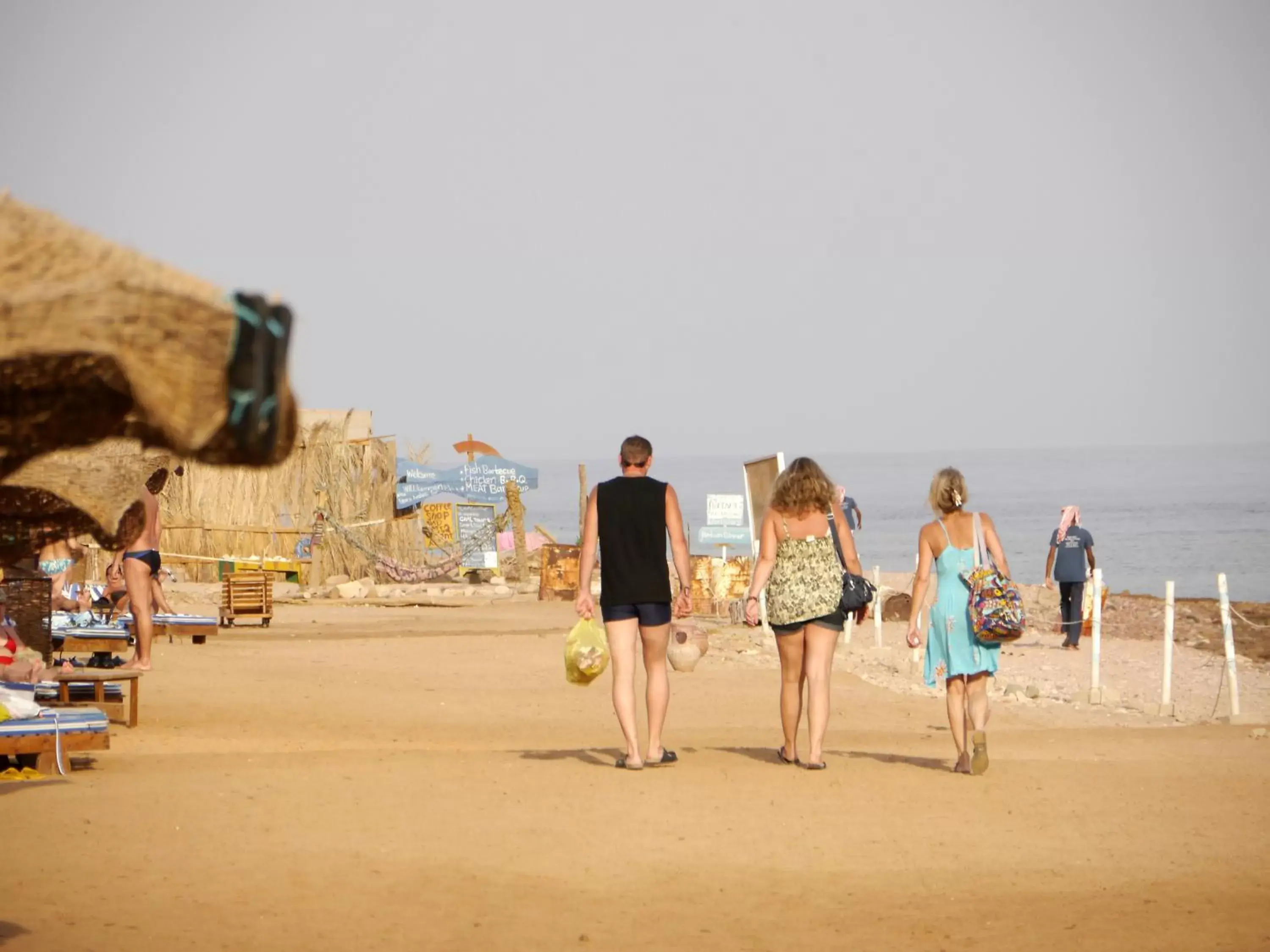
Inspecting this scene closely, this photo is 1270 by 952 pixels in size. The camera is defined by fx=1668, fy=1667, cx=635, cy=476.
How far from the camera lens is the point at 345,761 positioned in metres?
9.70

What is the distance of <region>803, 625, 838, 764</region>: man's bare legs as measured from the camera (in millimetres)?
9352

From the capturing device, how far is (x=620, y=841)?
7.47 metres

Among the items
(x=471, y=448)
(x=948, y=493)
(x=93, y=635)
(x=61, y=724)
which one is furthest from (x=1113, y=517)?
(x=61, y=724)

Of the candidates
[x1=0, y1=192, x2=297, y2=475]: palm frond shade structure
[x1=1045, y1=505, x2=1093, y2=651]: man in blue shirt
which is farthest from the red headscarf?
[x1=0, y1=192, x2=297, y2=475]: palm frond shade structure

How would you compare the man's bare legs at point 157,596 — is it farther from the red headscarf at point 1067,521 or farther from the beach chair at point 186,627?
the red headscarf at point 1067,521

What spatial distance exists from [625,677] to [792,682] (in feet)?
3.33

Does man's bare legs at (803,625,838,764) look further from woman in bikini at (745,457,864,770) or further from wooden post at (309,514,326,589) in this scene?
wooden post at (309,514,326,589)

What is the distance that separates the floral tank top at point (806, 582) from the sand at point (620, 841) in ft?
2.95

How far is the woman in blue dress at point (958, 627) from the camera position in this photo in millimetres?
9430

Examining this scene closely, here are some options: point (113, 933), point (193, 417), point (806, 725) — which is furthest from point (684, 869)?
point (806, 725)

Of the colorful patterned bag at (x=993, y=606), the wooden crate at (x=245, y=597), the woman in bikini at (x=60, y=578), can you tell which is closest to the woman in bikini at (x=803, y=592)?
the colorful patterned bag at (x=993, y=606)

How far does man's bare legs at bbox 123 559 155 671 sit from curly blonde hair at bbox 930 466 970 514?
20.4ft

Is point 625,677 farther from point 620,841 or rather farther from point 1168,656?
point 1168,656

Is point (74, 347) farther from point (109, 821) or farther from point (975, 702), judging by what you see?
point (975, 702)
